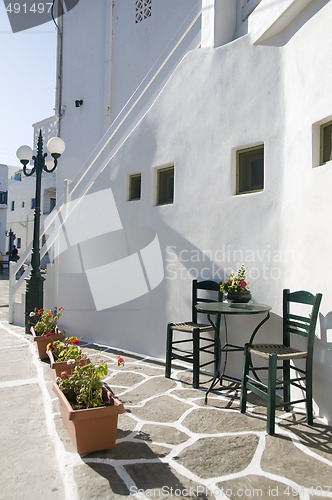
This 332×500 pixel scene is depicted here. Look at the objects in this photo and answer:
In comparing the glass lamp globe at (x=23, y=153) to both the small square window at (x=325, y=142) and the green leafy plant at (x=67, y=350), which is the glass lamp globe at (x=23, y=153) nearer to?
the green leafy plant at (x=67, y=350)

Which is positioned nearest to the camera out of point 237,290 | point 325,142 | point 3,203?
point 325,142

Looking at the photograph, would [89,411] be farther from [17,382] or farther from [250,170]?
[250,170]

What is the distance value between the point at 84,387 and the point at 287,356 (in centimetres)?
194

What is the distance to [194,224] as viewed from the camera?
565 cm

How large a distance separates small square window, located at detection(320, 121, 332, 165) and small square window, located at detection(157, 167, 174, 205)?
2630 millimetres

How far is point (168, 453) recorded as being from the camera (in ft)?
10.4

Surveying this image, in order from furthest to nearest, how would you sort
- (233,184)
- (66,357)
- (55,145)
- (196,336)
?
(55,145), (233,184), (196,336), (66,357)

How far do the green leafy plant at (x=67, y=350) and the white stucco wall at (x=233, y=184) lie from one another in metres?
1.84

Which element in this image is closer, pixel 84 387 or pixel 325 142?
pixel 84 387

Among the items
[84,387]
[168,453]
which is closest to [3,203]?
[84,387]

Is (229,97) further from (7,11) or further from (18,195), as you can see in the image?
(18,195)

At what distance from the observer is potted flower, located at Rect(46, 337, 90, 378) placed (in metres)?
4.02

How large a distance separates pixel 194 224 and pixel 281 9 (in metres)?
2.91

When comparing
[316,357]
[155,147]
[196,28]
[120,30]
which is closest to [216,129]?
[155,147]
